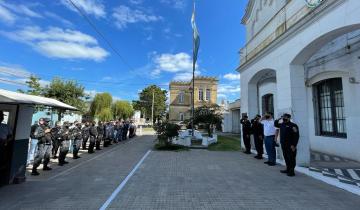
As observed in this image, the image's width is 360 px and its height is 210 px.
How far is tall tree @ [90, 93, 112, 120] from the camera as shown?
4269cm

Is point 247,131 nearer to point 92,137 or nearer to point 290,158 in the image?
point 290,158

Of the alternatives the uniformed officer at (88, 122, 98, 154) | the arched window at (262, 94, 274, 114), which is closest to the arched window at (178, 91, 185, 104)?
the arched window at (262, 94, 274, 114)

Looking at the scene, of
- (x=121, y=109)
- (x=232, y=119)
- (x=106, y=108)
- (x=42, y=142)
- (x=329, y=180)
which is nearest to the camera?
(x=329, y=180)

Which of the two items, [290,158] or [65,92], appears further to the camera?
[65,92]

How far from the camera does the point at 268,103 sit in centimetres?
1559

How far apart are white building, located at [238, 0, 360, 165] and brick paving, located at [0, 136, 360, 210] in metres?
2.88

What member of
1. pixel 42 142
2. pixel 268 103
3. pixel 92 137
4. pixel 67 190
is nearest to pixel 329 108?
pixel 268 103

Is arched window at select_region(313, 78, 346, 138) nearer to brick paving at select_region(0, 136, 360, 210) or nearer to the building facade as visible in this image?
brick paving at select_region(0, 136, 360, 210)

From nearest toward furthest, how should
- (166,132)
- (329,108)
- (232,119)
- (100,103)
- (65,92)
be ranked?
1. (329,108)
2. (166,132)
3. (65,92)
4. (232,119)
5. (100,103)

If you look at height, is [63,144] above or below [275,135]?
below

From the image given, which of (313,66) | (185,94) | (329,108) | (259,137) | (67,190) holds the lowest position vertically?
(67,190)

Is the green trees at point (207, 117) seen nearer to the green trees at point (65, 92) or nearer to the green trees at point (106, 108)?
the green trees at point (65, 92)

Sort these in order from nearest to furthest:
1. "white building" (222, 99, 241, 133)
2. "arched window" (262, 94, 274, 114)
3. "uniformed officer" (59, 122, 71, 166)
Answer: "uniformed officer" (59, 122, 71, 166), "arched window" (262, 94, 274, 114), "white building" (222, 99, 241, 133)

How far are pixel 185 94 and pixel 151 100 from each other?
1405 centimetres
